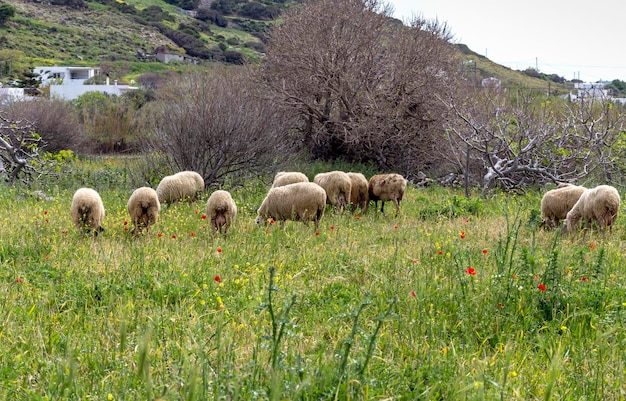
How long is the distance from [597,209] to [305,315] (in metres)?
5.25

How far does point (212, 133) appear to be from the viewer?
14.9m

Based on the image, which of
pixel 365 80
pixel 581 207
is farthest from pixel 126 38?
pixel 581 207

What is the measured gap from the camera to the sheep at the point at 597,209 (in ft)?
26.4

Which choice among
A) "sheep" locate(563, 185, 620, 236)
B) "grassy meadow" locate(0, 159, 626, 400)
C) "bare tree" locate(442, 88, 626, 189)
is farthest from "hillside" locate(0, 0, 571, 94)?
"sheep" locate(563, 185, 620, 236)

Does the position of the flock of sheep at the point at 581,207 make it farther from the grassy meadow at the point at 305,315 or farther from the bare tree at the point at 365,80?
the bare tree at the point at 365,80

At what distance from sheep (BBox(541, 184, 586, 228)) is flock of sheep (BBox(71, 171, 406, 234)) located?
124 inches

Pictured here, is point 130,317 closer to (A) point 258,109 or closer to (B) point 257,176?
(B) point 257,176

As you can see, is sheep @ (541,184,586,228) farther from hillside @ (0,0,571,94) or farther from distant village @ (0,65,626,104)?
hillside @ (0,0,571,94)

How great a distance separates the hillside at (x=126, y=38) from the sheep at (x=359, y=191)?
42929mm

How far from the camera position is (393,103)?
778 inches

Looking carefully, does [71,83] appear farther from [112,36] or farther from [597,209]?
[597,209]

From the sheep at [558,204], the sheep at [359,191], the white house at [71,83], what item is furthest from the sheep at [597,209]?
the white house at [71,83]

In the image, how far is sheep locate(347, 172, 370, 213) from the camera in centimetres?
1194

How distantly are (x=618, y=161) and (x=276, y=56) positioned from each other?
39.7 feet
